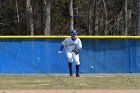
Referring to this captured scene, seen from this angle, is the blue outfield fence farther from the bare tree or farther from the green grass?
the bare tree

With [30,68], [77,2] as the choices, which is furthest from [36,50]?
[77,2]

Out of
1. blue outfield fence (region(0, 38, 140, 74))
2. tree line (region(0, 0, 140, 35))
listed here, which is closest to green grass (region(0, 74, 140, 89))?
blue outfield fence (region(0, 38, 140, 74))

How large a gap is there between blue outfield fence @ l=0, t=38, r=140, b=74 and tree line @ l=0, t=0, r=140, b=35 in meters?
32.1

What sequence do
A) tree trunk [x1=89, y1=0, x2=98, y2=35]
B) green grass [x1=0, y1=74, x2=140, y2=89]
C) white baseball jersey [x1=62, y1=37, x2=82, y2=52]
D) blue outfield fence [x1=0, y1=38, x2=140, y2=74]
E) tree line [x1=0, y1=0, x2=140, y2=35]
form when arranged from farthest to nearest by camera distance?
tree line [x1=0, y1=0, x2=140, y2=35] < tree trunk [x1=89, y1=0, x2=98, y2=35] < blue outfield fence [x1=0, y1=38, x2=140, y2=74] < white baseball jersey [x1=62, y1=37, x2=82, y2=52] < green grass [x1=0, y1=74, x2=140, y2=89]

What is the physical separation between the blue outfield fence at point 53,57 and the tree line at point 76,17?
32.1 metres

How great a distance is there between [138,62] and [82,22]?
39.8 meters

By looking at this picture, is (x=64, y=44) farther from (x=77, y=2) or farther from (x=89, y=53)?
(x=77, y=2)

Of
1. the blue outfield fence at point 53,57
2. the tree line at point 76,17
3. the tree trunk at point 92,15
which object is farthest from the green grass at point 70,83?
the tree trunk at point 92,15

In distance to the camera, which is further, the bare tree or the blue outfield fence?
the bare tree

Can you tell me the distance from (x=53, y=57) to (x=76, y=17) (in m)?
Answer: 38.9

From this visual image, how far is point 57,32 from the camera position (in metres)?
60.3

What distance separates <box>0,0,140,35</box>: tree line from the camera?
190 feet

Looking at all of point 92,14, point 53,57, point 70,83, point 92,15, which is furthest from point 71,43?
point 92,14

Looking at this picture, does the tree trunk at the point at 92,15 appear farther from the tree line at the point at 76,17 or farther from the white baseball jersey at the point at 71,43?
the white baseball jersey at the point at 71,43
